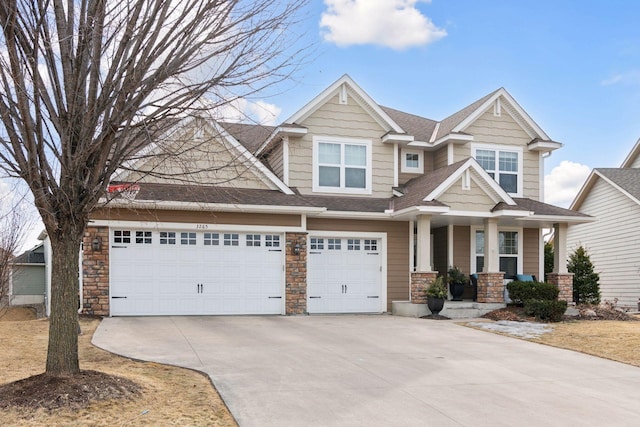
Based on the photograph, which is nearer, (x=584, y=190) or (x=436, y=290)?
(x=436, y=290)

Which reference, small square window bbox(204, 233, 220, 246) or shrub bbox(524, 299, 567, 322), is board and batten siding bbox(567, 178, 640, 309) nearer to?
shrub bbox(524, 299, 567, 322)

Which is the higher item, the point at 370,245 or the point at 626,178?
the point at 626,178

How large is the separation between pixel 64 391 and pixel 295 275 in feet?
31.3

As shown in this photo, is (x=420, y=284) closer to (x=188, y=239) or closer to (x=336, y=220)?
(x=336, y=220)

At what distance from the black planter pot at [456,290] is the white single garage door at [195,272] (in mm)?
5477

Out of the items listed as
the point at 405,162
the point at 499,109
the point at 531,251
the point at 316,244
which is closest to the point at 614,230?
the point at 531,251

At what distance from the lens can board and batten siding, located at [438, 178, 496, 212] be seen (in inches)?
602

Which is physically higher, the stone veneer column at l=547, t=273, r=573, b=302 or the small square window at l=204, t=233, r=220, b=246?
the small square window at l=204, t=233, r=220, b=246

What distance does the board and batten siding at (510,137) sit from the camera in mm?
18250

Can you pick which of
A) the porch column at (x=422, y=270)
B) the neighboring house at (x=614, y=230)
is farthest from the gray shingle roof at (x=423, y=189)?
the neighboring house at (x=614, y=230)

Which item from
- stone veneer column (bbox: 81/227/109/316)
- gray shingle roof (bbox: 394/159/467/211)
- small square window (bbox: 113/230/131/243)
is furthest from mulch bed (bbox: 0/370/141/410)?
gray shingle roof (bbox: 394/159/467/211)

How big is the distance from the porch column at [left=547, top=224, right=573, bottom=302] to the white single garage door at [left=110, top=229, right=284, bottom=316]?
884cm

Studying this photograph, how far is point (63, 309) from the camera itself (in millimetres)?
6277

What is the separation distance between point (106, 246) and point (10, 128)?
8254 mm
